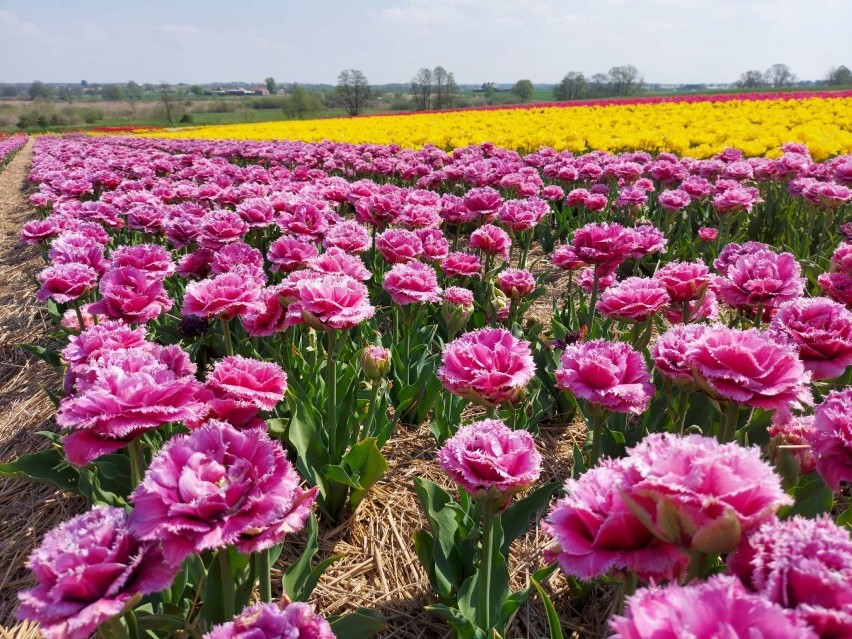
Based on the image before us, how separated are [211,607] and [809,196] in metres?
5.20

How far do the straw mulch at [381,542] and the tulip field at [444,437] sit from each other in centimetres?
2

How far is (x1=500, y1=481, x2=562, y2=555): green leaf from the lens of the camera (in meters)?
2.00

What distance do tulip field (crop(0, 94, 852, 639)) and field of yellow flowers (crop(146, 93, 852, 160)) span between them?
19.0 ft

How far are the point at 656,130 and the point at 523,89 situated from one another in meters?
53.4

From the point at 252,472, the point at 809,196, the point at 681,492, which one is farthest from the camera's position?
the point at 809,196

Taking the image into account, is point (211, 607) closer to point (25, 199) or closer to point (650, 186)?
point (650, 186)

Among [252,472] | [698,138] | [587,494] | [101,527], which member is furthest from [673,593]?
[698,138]

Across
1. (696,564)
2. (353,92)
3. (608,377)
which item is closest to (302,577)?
(608,377)

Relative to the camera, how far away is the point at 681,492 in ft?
2.59

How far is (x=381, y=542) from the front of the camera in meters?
2.40

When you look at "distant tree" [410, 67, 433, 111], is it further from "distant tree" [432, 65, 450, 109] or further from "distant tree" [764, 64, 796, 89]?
"distant tree" [764, 64, 796, 89]

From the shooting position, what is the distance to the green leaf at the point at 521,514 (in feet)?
6.55

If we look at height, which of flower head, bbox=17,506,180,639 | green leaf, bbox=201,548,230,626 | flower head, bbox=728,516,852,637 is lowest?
green leaf, bbox=201,548,230,626

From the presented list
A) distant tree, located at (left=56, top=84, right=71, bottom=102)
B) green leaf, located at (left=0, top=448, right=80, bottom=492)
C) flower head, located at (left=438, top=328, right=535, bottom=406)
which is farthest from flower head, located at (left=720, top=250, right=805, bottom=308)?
distant tree, located at (left=56, top=84, right=71, bottom=102)
